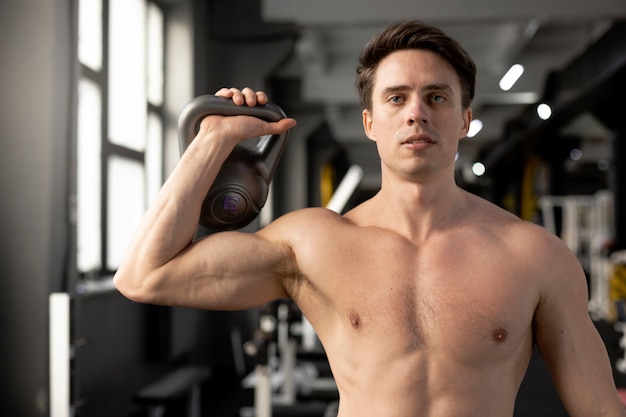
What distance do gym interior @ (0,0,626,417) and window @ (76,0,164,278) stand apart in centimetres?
2

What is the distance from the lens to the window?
4.28 metres

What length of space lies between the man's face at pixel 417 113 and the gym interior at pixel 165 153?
1.45m

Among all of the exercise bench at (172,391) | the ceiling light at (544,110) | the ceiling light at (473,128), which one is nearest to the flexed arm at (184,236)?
the ceiling light at (473,128)

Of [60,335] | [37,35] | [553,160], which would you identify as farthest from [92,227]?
[553,160]

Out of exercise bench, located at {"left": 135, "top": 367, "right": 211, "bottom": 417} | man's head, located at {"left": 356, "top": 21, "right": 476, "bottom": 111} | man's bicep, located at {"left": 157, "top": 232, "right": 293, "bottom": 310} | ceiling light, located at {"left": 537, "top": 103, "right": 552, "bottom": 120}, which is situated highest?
ceiling light, located at {"left": 537, "top": 103, "right": 552, "bottom": 120}

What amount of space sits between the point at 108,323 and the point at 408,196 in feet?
10.9

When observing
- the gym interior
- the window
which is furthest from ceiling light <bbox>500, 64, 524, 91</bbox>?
the window

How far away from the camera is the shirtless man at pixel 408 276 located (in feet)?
4.22

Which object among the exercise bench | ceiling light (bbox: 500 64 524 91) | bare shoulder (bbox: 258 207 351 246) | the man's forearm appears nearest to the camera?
the man's forearm

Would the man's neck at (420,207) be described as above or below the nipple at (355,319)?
above

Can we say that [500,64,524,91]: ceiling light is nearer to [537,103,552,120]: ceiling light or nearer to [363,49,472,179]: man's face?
[537,103,552,120]: ceiling light

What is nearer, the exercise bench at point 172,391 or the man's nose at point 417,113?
the man's nose at point 417,113

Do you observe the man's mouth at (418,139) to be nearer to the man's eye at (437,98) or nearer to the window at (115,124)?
the man's eye at (437,98)

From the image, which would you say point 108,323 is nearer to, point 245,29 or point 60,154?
point 60,154
